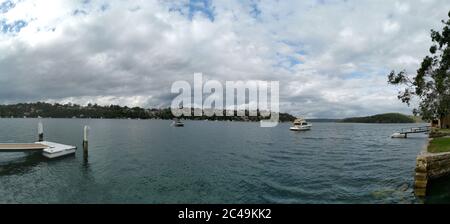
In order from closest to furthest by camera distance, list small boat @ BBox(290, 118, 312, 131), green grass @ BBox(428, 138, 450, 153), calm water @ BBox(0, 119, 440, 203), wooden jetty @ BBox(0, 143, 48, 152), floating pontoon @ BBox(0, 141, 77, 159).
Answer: calm water @ BBox(0, 119, 440, 203)
green grass @ BBox(428, 138, 450, 153)
wooden jetty @ BBox(0, 143, 48, 152)
floating pontoon @ BBox(0, 141, 77, 159)
small boat @ BBox(290, 118, 312, 131)

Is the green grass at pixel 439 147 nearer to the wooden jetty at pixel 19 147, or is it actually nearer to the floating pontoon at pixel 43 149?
the floating pontoon at pixel 43 149

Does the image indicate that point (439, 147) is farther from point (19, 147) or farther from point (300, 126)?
point (300, 126)

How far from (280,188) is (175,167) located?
12.8 meters

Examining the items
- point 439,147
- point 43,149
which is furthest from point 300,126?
point 43,149

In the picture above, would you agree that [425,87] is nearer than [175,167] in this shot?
No

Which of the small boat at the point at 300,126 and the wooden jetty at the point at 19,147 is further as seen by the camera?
the small boat at the point at 300,126

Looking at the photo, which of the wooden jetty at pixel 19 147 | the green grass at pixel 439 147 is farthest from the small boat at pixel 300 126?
the wooden jetty at pixel 19 147

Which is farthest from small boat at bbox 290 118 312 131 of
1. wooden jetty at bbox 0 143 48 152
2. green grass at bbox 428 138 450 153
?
wooden jetty at bbox 0 143 48 152

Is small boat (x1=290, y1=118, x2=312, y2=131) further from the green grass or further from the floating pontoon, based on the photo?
the floating pontoon
